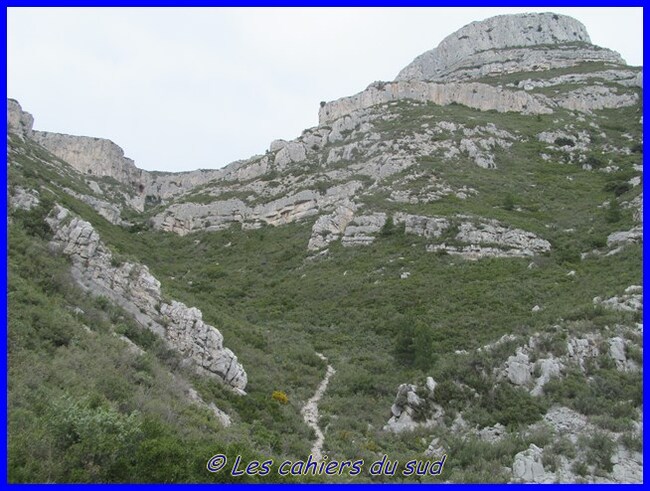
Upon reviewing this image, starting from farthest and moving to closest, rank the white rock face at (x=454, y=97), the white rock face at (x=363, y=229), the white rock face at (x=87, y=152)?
the white rock face at (x=87, y=152), the white rock face at (x=454, y=97), the white rock face at (x=363, y=229)

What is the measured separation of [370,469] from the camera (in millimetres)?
13656

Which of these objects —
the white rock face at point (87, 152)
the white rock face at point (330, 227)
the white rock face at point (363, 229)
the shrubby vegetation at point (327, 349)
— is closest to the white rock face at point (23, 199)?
the shrubby vegetation at point (327, 349)

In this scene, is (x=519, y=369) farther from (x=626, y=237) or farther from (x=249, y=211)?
(x=249, y=211)

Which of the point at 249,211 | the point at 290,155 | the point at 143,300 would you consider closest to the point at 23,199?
the point at 143,300

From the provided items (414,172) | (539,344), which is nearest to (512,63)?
(414,172)

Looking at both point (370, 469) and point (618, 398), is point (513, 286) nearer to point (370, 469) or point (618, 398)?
point (618, 398)

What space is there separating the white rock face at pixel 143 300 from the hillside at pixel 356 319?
0.37ft

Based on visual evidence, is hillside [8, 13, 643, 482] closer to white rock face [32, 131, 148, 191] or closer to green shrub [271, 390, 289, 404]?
green shrub [271, 390, 289, 404]

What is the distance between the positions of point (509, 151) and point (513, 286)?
34.2 m

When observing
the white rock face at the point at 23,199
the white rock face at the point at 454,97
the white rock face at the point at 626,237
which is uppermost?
the white rock face at the point at 454,97

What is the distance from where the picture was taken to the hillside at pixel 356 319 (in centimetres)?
1277

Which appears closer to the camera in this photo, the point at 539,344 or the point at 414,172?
the point at 539,344

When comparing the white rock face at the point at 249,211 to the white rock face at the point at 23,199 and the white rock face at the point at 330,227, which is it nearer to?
the white rock face at the point at 330,227

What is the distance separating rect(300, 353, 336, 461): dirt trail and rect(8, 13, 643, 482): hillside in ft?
0.38
